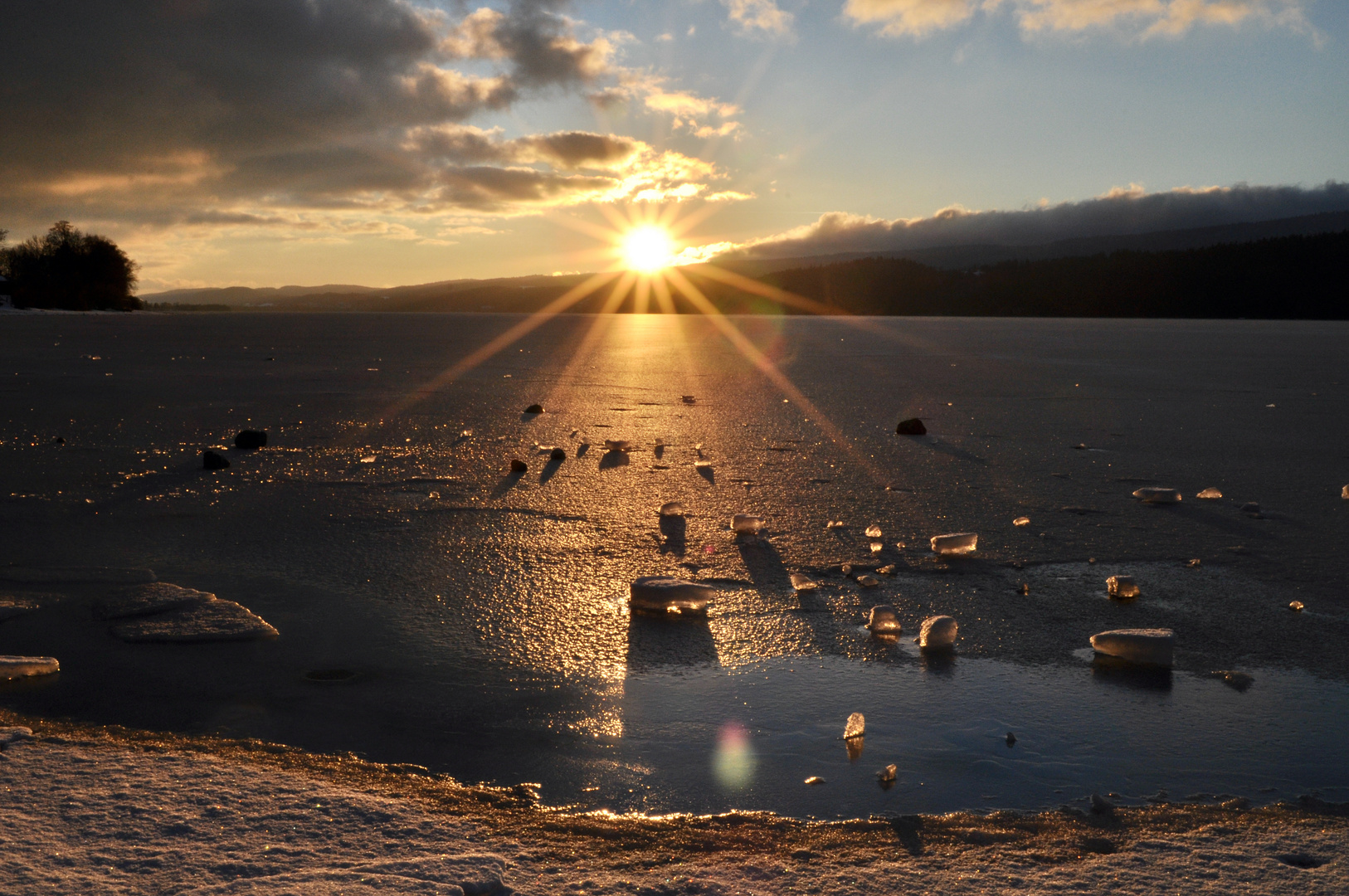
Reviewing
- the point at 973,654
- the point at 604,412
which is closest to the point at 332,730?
the point at 973,654

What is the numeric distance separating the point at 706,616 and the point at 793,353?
16384 mm

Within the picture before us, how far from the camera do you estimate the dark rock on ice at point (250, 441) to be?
6.37 meters

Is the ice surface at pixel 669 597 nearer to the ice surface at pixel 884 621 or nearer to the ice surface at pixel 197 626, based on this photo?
the ice surface at pixel 884 621

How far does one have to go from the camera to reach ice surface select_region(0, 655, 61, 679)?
94.4 inches

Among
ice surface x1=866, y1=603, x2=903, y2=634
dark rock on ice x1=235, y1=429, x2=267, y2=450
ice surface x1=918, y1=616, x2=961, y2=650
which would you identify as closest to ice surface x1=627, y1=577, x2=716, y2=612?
ice surface x1=866, y1=603, x2=903, y2=634

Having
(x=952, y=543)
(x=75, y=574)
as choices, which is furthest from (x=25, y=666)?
(x=952, y=543)

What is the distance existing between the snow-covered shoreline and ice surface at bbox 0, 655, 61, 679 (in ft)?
1.98

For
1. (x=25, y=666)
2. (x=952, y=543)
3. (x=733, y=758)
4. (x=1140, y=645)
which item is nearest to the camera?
(x=733, y=758)

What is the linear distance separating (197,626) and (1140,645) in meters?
2.89

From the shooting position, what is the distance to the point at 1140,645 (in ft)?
8.54

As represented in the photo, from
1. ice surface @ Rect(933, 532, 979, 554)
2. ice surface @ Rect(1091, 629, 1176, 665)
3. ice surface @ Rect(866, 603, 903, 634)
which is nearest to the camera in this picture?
ice surface @ Rect(1091, 629, 1176, 665)

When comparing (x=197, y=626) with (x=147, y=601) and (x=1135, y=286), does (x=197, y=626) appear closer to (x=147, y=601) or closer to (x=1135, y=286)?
(x=147, y=601)

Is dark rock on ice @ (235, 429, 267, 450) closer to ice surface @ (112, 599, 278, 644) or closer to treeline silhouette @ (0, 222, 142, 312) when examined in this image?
ice surface @ (112, 599, 278, 644)

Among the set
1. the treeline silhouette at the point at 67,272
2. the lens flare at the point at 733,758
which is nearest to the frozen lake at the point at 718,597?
the lens flare at the point at 733,758
